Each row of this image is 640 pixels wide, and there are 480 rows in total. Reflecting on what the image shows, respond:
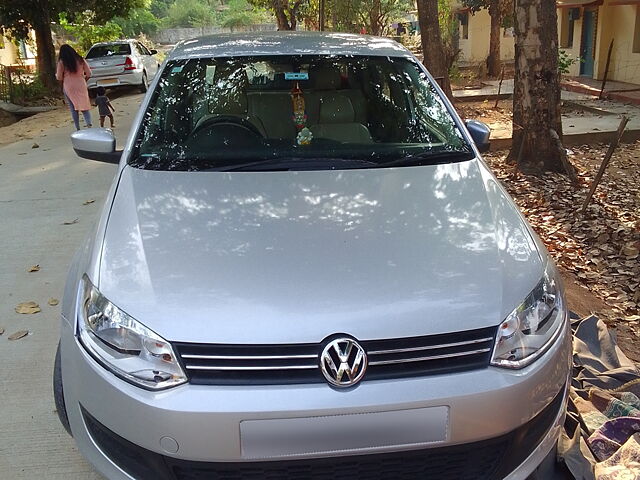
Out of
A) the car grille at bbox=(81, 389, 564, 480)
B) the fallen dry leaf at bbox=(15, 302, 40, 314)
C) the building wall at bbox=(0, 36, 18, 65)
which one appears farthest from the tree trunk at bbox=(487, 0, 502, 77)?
the car grille at bbox=(81, 389, 564, 480)

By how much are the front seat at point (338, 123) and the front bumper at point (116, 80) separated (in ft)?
45.9

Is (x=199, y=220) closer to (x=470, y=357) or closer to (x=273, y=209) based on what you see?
(x=273, y=209)

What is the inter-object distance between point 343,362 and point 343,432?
0.20 meters

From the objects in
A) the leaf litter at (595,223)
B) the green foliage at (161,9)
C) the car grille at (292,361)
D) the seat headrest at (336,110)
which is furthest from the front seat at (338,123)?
the green foliage at (161,9)

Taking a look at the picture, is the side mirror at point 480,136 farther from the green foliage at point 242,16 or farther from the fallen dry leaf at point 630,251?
the green foliage at point 242,16

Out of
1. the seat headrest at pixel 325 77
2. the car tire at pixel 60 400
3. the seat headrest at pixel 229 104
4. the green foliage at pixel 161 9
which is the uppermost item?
the green foliage at pixel 161 9

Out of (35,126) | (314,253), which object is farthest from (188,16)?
(314,253)

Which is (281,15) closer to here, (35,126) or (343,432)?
(35,126)

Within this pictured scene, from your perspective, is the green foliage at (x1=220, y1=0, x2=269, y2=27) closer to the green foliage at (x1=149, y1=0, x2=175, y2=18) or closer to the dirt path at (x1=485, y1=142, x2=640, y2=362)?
the green foliage at (x1=149, y1=0, x2=175, y2=18)

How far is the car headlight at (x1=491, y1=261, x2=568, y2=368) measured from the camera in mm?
1916

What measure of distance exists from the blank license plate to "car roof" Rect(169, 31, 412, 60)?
89.6 inches

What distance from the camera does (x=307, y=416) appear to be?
1.76m

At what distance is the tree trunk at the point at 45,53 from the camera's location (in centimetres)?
1716

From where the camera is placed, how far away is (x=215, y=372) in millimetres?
1828
